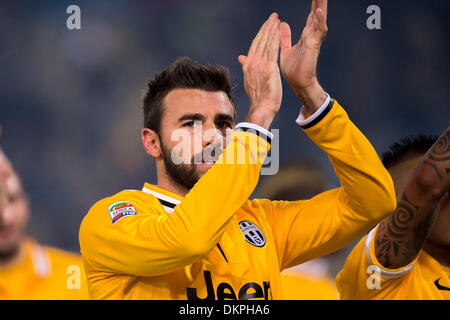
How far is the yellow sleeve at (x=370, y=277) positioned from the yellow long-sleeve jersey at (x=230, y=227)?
19 cm

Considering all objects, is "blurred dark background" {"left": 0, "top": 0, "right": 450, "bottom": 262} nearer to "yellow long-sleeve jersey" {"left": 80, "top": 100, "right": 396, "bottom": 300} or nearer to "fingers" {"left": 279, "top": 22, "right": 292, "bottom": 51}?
"yellow long-sleeve jersey" {"left": 80, "top": 100, "right": 396, "bottom": 300}

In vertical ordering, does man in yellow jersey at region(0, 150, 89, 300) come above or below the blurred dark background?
below

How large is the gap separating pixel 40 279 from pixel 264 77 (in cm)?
216

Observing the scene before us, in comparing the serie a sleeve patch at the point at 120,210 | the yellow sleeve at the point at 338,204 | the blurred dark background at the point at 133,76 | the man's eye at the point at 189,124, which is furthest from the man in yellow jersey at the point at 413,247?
the blurred dark background at the point at 133,76

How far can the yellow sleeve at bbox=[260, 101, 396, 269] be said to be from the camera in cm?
188

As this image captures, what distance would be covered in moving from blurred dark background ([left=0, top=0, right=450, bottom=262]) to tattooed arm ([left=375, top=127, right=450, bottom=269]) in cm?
233

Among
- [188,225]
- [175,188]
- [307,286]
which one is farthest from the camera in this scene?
[307,286]

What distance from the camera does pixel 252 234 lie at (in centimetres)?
197

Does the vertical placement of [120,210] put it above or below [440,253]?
above

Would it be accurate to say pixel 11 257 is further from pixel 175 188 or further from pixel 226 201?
pixel 226 201

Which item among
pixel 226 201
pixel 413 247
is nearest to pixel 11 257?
pixel 226 201

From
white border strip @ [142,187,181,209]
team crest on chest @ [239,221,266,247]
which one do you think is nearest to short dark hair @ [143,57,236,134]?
white border strip @ [142,187,181,209]

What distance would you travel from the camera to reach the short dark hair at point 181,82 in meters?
2.14
